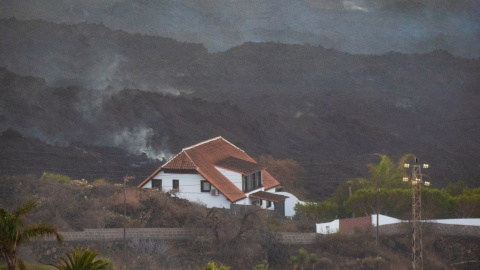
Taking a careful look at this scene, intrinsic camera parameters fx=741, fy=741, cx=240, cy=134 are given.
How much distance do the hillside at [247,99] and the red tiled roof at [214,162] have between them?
8170 mm

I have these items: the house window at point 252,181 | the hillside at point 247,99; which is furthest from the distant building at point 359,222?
the hillside at point 247,99

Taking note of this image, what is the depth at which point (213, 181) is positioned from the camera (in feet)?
115

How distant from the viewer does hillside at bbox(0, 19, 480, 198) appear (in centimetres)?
5325

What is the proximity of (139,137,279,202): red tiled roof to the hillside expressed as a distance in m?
8.17

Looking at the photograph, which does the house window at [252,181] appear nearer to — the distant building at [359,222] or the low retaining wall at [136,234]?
the distant building at [359,222]

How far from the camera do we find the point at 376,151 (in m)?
55.7

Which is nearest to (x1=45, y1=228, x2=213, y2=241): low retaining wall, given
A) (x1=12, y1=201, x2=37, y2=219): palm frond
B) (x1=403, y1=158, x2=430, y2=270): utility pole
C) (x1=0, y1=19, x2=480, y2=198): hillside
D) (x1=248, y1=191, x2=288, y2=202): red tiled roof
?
(x1=248, y1=191, x2=288, y2=202): red tiled roof

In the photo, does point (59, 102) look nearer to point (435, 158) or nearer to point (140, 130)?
point (140, 130)

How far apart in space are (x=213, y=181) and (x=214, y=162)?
2686mm

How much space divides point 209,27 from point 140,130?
15339mm

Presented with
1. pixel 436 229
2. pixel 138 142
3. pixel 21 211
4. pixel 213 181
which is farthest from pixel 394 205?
pixel 138 142

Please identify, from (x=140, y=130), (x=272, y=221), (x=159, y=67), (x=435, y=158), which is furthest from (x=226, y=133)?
(x=272, y=221)

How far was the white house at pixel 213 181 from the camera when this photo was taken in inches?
1377

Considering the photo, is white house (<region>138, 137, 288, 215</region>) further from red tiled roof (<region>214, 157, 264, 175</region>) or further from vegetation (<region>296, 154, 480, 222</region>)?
vegetation (<region>296, 154, 480, 222</region>)
